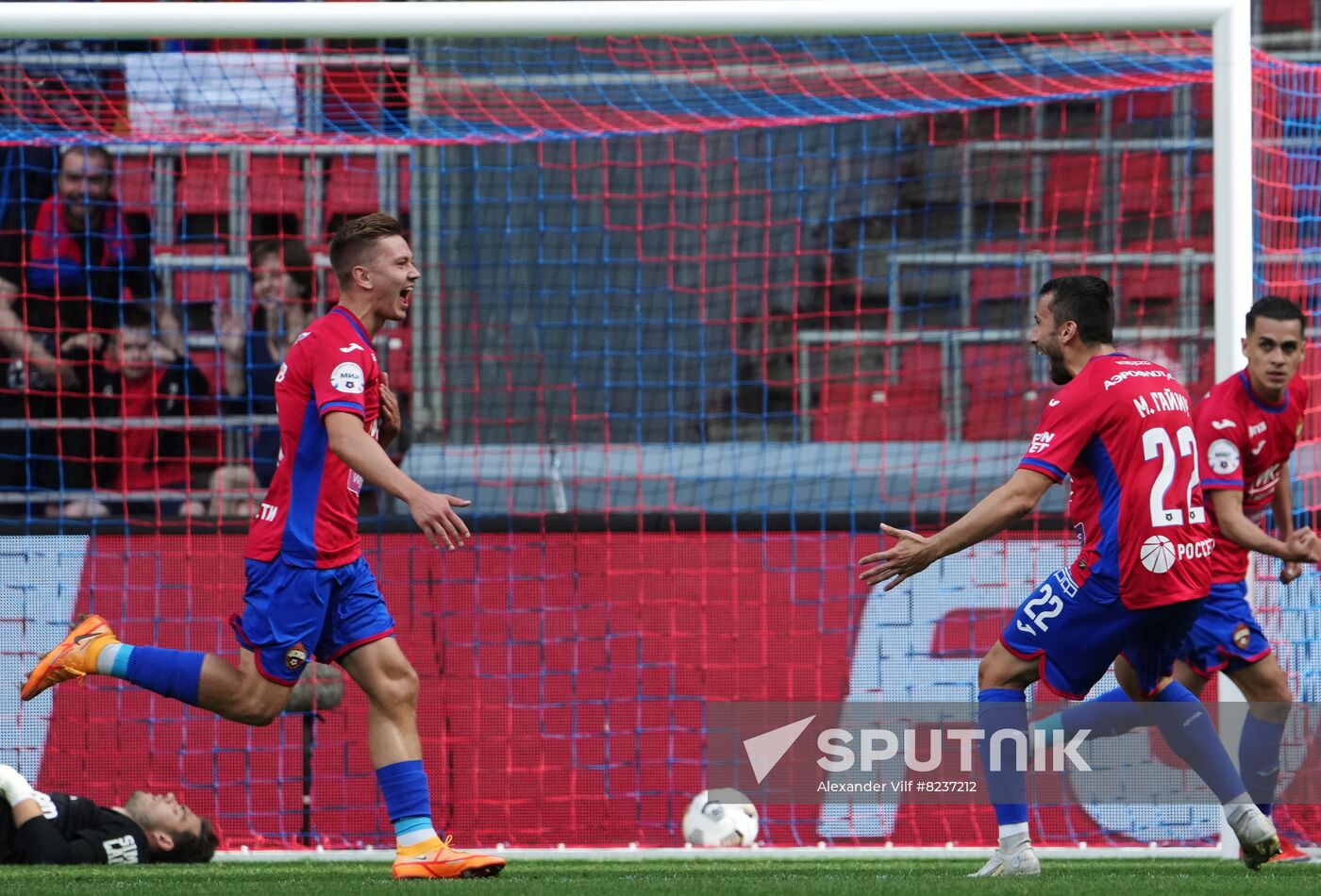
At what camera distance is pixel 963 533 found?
4.39 m

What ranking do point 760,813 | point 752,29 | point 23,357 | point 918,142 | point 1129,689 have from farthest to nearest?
1. point 918,142
2. point 23,357
3. point 760,813
4. point 752,29
5. point 1129,689

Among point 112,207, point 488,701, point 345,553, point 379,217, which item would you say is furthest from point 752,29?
point 112,207

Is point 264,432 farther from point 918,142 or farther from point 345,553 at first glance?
point 918,142

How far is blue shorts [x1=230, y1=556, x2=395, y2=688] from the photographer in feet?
15.5

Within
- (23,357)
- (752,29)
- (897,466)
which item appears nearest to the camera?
(752,29)

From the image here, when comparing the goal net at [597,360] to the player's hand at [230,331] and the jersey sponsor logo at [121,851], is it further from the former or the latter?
the jersey sponsor logo at [121,851]

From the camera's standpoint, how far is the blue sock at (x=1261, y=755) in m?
5.55

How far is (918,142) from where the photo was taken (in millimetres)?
9359

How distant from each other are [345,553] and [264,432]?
3343mm

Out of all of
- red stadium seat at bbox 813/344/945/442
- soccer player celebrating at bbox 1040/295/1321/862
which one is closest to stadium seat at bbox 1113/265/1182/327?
red stadium seat at bbox 813/344/945/442

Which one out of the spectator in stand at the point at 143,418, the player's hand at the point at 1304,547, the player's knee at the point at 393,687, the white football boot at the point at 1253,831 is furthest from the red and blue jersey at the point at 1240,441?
the spectator in stand at the point at 143,418

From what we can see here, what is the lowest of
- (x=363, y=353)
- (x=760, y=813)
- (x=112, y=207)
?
(x=760, y=813)

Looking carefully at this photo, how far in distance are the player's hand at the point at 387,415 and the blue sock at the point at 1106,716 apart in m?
2.21

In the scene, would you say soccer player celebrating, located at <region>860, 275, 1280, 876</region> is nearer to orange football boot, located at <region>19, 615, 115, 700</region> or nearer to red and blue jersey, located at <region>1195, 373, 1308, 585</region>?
red and blue jersey, located at <region>1195, 373, 1308, 585</region>
